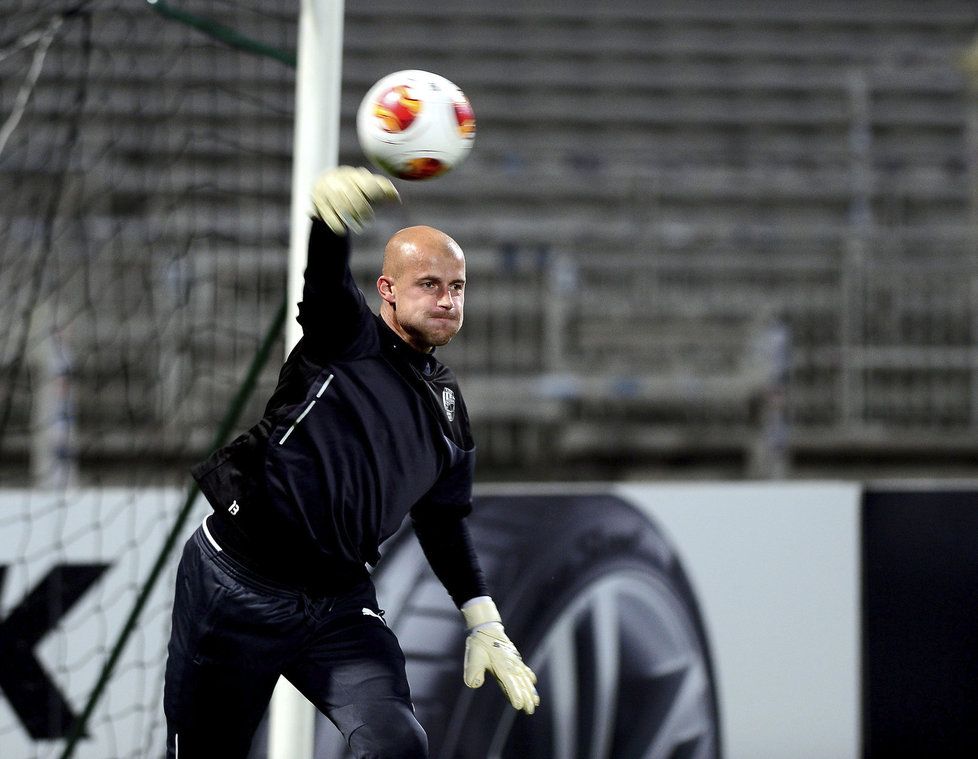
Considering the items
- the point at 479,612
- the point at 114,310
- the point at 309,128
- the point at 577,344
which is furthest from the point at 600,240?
the point at 479,612

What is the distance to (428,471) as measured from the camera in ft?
10.2

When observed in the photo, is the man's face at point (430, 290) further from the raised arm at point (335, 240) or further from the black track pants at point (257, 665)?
the black track pants at point (257, 665)

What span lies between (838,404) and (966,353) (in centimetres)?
97

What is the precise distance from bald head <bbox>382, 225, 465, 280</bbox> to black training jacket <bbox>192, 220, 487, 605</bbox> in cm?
12

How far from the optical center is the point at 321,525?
9.64 feet

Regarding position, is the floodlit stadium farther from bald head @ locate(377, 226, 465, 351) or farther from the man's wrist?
the man's wrist

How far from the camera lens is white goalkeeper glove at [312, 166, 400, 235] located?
2.63 metres

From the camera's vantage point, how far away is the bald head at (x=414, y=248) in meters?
2.94

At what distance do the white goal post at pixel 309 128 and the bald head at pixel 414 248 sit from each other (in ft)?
2.55

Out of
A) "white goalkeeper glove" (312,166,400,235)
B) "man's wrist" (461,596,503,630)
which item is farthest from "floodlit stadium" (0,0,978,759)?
"man's wrist" (461,596,503,630)

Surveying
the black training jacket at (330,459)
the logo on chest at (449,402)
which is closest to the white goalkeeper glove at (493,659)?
the black training jacket at (330,459)

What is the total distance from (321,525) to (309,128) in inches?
54.1

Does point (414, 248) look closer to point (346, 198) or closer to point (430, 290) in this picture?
point (430, 290)

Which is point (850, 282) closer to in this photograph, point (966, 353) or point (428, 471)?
point (966, 353)
